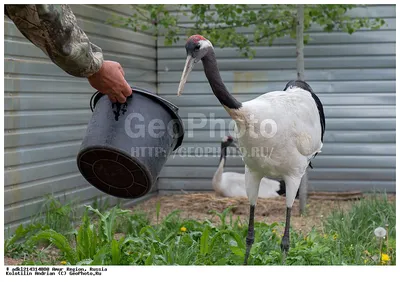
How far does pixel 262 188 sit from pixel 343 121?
136 cm

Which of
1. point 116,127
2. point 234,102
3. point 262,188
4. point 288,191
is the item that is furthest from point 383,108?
point 116,127

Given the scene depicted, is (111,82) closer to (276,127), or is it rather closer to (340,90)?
(276,127)

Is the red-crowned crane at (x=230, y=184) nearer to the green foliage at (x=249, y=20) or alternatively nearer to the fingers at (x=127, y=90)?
the green foliage at (x=249, y=20)

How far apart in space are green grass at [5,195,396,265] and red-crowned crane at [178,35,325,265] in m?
0.24

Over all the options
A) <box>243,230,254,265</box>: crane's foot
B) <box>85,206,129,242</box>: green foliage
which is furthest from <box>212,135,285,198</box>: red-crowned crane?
<box>243,230,254,265</box>: crane's foot

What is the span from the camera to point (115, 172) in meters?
4.99

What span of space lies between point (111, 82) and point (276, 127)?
1.35 meters

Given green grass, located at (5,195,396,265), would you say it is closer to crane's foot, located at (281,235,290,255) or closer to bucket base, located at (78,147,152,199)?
crane's foot, located at (281,235,290,255)

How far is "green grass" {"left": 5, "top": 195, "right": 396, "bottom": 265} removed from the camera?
5.45 m

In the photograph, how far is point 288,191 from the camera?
225 inches

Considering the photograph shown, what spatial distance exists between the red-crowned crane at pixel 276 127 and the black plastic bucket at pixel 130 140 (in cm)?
34

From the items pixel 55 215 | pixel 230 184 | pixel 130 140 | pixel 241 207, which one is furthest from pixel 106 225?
pixel 230 184

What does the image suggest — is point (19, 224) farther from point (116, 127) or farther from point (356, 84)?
point (356, 84)

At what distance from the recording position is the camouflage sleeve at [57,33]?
4000 millimetres
